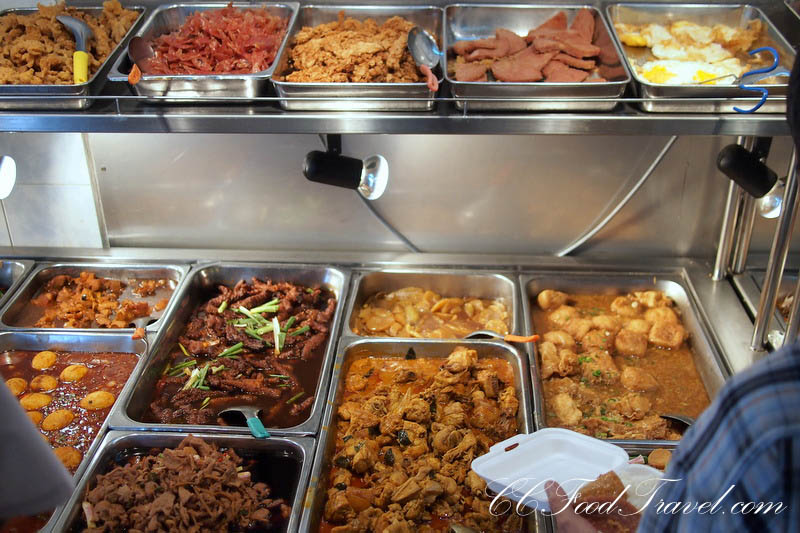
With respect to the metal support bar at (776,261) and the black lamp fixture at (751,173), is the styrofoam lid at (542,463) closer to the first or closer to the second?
the metal support bar at (776,261)

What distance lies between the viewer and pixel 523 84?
74.6 inches

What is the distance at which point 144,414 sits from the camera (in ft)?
7.63

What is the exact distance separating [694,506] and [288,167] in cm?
223

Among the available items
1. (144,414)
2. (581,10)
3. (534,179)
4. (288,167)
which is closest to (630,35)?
(581,10)

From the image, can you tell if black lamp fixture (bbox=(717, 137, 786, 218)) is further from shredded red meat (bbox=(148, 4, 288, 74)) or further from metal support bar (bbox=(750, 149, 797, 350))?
shredded red meat (bbox=(148, 4, 288, 74))

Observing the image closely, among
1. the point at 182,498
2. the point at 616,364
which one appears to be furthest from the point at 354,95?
the point at 616,364

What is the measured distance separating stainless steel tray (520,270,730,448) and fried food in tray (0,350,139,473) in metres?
1.48

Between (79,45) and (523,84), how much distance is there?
1429mm

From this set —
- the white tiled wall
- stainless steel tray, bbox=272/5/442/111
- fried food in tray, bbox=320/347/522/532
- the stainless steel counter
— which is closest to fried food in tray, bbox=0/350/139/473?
the stainless steel counter

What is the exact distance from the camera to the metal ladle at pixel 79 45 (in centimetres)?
204

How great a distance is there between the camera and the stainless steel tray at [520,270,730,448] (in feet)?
7.87

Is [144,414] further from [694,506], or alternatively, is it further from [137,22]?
[694,506]

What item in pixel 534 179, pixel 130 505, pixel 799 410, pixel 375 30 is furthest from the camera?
pixel 534 179

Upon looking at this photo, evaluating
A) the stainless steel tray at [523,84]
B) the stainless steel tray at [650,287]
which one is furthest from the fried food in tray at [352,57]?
the stainless steel tray at [650,287]
